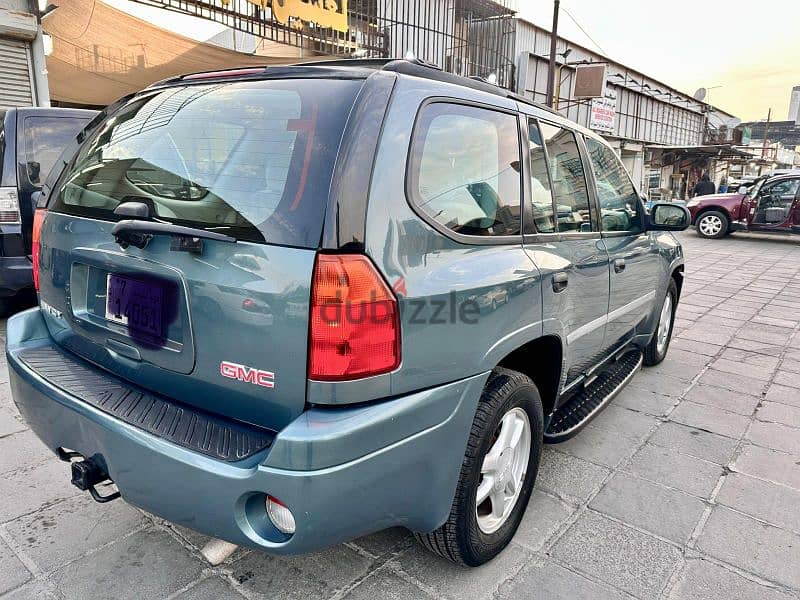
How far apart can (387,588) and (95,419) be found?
1.17 metres

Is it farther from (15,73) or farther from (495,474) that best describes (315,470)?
(15,73)

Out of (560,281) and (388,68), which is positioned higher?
(388,68)

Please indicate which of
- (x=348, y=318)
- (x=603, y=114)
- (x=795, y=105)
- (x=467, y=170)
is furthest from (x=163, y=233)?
(x=795, y=105)

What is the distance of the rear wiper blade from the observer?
1.58 metres

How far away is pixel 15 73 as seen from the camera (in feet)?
27.8

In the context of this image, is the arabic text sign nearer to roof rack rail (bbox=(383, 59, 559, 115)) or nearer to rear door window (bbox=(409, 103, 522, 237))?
roof rack rail (bbox=(383, 59, 559, 115))

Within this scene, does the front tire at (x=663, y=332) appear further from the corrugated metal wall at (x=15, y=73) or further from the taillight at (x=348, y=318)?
A: the corrugated metal wall at (x=15, y=73)

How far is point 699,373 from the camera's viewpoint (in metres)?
4.50

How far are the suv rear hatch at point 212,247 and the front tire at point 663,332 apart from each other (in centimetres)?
351

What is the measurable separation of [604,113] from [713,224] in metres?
9.90

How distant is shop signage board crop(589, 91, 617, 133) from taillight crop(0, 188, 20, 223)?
2159cm

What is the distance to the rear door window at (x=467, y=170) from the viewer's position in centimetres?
175

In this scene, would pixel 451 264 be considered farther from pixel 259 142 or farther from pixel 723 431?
pixel 723 431

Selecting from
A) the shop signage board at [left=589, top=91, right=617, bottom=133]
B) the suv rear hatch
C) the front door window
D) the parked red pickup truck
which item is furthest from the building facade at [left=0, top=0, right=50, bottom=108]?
the shop signage board at [left=589, top=91, right=617, bottom=133]
